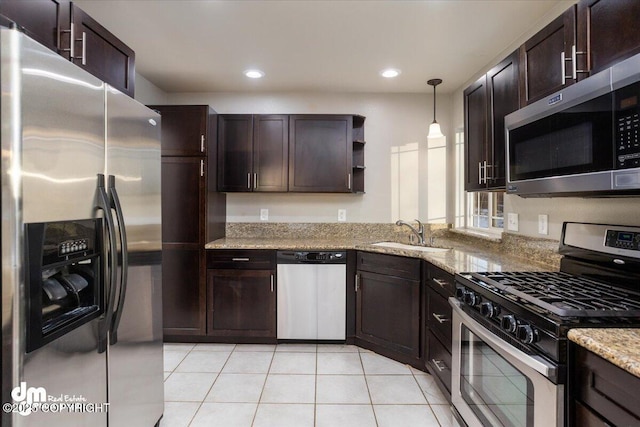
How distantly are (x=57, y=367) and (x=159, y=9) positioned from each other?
203 cm

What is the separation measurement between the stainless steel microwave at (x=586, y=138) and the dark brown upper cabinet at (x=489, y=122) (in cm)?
30

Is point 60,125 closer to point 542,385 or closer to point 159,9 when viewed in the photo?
point 159,9

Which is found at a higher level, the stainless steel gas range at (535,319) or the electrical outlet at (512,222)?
the electrical outlet at (512,222)

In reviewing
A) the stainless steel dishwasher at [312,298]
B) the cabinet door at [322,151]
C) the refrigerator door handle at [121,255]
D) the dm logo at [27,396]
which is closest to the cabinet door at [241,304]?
the stainless steel dishwasher at [312,298]

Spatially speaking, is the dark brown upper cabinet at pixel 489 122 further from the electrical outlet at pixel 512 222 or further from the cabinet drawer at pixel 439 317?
the cabinet drawer at pixel 439 317

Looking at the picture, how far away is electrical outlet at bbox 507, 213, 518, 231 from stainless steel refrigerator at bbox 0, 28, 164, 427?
237 centimetres

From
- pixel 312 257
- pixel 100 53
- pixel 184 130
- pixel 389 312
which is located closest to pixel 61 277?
pixel 100 53

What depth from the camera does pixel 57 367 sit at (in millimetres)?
1097

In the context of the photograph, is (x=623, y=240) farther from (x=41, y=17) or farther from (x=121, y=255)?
(x=41, y=17)

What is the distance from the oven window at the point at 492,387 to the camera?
1.23 meters

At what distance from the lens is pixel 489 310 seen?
1387 mm

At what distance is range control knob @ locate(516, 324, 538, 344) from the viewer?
3.74 ft

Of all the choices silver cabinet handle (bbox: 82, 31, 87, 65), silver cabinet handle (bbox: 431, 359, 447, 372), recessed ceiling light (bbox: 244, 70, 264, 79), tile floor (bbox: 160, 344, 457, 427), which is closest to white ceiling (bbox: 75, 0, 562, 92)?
recessed ceiling light (bbox: 244, 70, 264, 79)

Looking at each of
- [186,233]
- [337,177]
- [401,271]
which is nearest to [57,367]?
[186,233]
